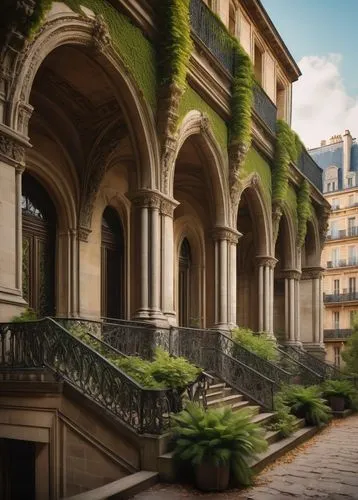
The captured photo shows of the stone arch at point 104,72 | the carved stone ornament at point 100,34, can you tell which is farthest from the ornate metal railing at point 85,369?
the carved stone ornament at point 100,34

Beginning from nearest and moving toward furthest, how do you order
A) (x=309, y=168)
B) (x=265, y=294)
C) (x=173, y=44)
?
(x=173, y=44), (x=265, y=294), (x=309, y=168)

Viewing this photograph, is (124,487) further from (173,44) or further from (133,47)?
(173,44)

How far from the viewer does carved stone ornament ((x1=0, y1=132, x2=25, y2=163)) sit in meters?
8.55

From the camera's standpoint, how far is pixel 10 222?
28.6 ft

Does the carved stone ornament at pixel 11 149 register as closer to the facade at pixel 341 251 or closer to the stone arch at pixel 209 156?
the stone arch at pixel 209 156

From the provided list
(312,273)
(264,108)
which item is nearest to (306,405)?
(264,108)

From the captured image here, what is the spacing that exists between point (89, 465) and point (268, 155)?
14.7m

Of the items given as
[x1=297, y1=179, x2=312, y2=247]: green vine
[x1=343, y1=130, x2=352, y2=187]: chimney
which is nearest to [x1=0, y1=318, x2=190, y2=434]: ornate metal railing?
[x1=297, y1=179, x2=312, y2=247]: green vine

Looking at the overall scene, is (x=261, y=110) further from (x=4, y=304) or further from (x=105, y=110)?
(x=4, y=304)

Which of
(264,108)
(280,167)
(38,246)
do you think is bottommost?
(38,246)

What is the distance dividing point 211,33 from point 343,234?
1307 inches

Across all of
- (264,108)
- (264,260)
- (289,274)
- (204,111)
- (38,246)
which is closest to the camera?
(38,246)

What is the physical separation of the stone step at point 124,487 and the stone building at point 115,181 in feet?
1.00

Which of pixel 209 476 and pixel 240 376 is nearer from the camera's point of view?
pixel 209 476
